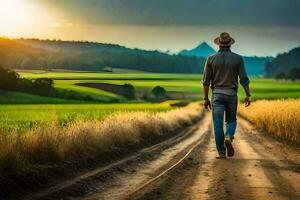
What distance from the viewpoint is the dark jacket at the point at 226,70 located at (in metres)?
13.8

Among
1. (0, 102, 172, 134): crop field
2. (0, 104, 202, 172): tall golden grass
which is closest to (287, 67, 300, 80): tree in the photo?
(0, 102, 172, 134): crop field

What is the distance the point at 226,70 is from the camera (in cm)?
1380

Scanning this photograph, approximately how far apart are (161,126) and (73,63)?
96.4 m

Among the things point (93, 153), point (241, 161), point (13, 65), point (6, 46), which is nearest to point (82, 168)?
point (93, 153)

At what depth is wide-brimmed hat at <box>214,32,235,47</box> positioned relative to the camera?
13.8 m

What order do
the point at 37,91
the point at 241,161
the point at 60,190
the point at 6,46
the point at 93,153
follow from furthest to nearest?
1. the point at 6,46
2. the point at 37,91
3. the point at 93,153
4. the point at 241,161
5. the point at 60,190

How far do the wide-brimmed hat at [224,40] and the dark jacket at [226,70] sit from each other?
4.8 inches

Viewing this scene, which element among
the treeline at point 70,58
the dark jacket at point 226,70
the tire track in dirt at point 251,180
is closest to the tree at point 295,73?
the treeline at point 70,58

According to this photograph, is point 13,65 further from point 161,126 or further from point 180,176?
point 180,176

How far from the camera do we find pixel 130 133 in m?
21.3

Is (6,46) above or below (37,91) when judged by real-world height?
above

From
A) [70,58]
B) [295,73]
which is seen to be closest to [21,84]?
[70,58]

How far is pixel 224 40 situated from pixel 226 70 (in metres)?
0.70

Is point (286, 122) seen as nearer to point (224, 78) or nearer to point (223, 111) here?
point (223, 111)
